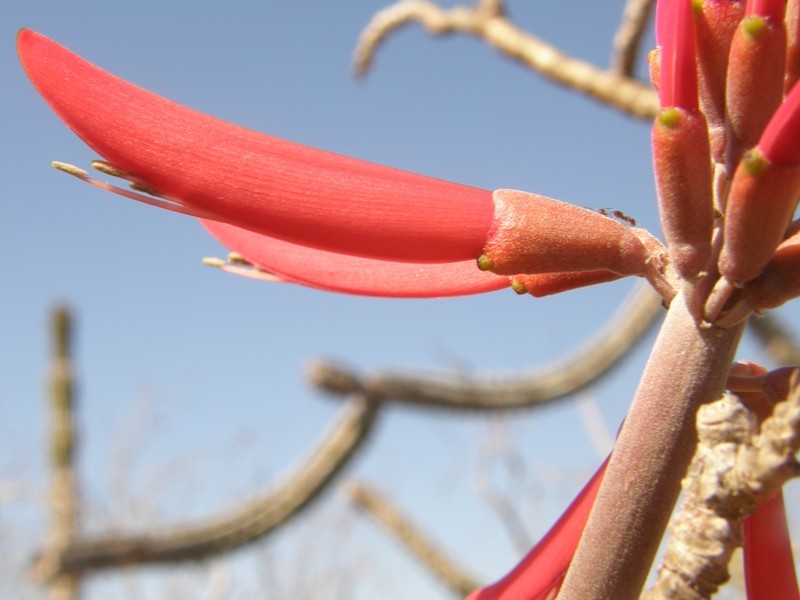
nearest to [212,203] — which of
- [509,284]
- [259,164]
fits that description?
[259,164]

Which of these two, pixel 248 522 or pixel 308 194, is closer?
pixel 308 194

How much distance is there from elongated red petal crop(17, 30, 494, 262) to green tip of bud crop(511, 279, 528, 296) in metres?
0.04

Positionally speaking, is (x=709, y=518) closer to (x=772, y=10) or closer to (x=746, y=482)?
(x=746, y=482)

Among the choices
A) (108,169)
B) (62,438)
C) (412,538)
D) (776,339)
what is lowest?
(62,438)

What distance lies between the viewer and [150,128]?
0.34 metres

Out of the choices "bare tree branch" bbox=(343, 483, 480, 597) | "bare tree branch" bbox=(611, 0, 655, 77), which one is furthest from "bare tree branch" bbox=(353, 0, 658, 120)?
"bare tree branch" bbox=(343, 483, 480, 597)

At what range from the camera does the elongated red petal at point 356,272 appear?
421 millimetres

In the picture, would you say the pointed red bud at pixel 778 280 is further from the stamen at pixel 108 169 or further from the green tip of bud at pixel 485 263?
the stamen at pixel 108 169

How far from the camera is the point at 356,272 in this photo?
0.44 meters

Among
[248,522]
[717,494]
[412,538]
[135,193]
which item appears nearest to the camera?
[717,494]

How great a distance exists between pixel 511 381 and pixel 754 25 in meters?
3.74

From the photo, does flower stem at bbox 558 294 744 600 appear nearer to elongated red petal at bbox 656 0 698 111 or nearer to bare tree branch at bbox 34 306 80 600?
elongated red petal at bbox 656 0 698 111

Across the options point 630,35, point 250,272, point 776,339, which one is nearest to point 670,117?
point 250,272

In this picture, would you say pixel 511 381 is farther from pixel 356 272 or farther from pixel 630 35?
pixel 356 272
